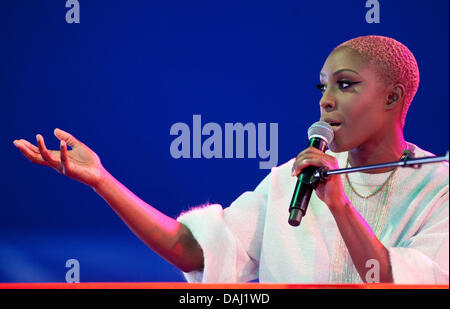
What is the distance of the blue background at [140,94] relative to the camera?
67.5 inches

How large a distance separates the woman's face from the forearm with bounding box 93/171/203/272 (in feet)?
1.39

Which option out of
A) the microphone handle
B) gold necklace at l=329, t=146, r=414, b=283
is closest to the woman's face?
gold necklace at l=329, t=146, r=414, b=283

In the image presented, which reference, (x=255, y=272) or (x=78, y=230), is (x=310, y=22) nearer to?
(x=255, y=272)

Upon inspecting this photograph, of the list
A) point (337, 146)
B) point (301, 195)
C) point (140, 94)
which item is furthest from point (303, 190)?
point (140, 94)

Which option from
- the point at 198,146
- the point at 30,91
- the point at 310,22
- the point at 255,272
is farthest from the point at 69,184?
the point at 310,22

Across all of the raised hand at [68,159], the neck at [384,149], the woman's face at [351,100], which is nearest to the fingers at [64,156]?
the raised hand at [68,159]

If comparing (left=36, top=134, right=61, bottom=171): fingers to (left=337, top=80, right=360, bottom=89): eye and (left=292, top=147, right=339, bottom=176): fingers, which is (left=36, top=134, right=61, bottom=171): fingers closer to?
(left=292, top=147, right=339, bottom=176): fingers

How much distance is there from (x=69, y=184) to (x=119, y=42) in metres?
0.40

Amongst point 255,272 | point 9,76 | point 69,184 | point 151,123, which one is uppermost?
point 9,76

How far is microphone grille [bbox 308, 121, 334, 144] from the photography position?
1.43 meters

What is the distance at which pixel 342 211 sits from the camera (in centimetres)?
138

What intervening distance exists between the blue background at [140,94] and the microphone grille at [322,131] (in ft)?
0.93

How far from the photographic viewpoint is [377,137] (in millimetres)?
1581

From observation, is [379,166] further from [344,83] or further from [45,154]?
[45,154]
